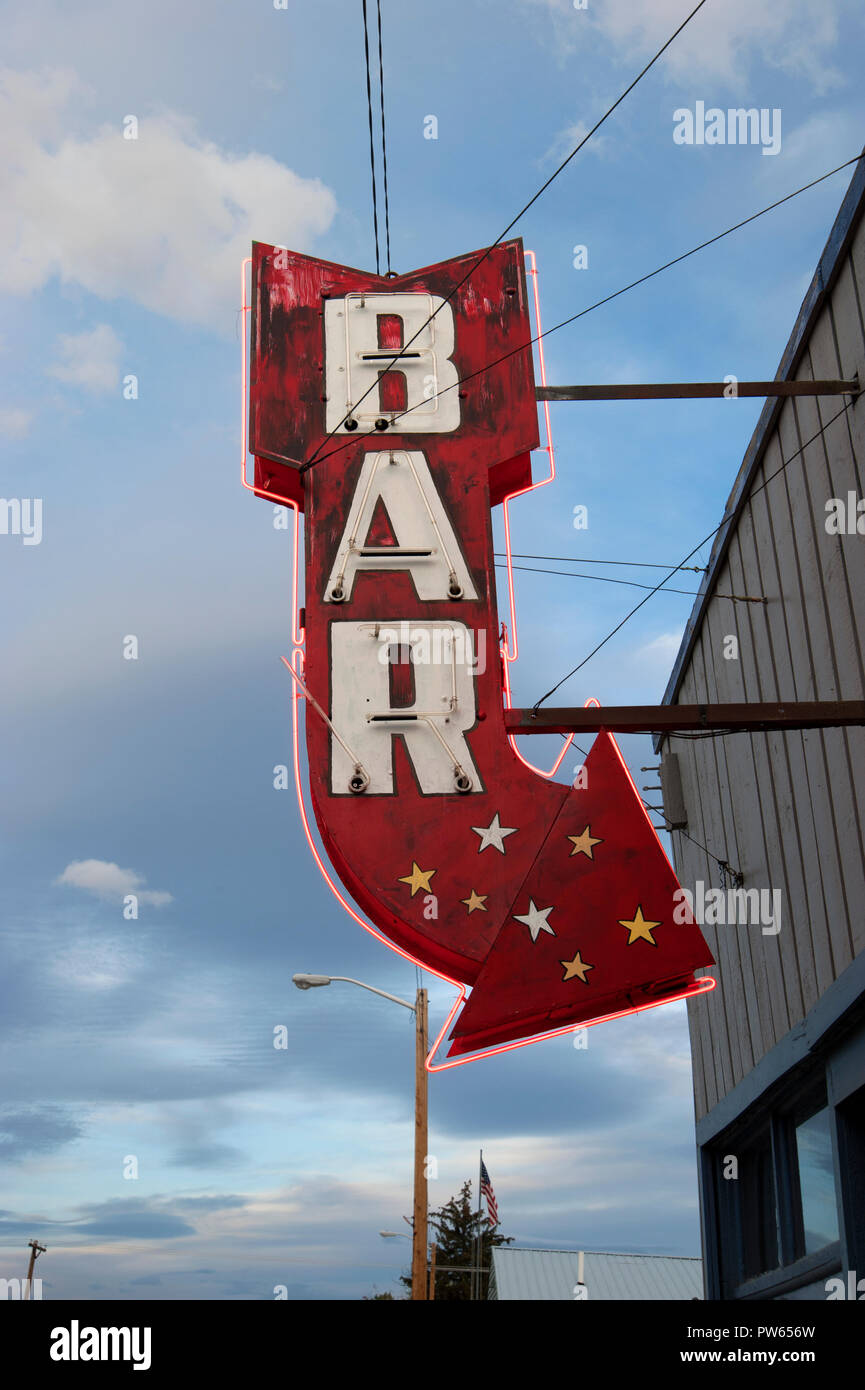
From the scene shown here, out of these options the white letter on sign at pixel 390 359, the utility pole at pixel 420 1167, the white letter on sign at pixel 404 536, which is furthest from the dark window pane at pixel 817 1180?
the utility pole at pixel 420 1167

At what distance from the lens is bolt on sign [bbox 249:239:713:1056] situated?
20.3 ft

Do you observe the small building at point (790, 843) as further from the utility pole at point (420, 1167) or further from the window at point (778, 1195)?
the utility pole at point (420, 1167)

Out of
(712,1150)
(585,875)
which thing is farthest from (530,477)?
(712,1150)

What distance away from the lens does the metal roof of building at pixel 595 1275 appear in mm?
31547

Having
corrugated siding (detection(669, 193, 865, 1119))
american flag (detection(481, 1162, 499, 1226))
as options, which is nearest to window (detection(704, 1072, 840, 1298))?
corrugated siding (detection(669, 193, 865, 1119))

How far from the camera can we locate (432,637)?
721cm

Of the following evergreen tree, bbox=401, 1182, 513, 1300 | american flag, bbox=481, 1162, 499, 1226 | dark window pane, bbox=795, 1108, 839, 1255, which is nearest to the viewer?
dark window pane, bbox=795, 1108, 839, 1255

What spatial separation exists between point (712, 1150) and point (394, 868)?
6987 millimetres

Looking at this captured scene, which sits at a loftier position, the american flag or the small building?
the small building

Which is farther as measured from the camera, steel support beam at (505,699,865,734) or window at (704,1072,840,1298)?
window at (704,1072,840,1298)

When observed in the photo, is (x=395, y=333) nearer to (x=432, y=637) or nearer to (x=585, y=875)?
(x=432, y=637)

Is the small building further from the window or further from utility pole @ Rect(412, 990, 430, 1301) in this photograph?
utility pole @ Rect(412, 990, 430, 1301)

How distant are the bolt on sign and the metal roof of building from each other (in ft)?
90.8

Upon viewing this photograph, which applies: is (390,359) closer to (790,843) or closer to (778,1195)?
(790,843)
